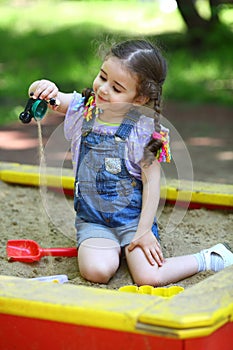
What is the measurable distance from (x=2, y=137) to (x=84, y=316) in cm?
322

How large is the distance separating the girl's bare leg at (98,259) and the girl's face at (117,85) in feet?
1.35

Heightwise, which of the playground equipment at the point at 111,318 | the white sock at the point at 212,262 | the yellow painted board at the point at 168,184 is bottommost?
the white sock at the point at 212,262

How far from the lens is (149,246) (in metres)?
2.46

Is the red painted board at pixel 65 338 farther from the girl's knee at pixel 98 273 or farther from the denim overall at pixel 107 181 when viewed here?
the denim overall at pixel 107 181

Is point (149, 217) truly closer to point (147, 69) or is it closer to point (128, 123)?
point (128, 123)

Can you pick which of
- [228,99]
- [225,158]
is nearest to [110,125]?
[225,158]

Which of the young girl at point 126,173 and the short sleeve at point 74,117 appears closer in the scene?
the young girl at point 126,173

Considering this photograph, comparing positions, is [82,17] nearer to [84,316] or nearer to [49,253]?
[49,253]

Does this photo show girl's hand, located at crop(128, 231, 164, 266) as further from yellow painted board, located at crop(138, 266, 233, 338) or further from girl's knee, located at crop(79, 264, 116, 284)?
yellow painted board, located at crop(138, 266, 233, 338)

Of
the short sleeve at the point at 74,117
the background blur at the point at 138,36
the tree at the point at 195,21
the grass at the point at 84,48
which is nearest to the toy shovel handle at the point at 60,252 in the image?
the short sleeve at the point at 74,117

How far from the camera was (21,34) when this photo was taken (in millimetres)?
9156

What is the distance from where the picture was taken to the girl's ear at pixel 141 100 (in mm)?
2477

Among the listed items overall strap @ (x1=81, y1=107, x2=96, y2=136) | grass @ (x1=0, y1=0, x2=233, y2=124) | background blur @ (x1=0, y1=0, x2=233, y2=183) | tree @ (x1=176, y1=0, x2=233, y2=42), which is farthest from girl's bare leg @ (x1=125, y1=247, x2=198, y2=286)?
tree @ (x1=176, y1=0, x2=233, y2=42)

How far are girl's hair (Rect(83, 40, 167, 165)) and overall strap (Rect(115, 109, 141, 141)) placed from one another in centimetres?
5
